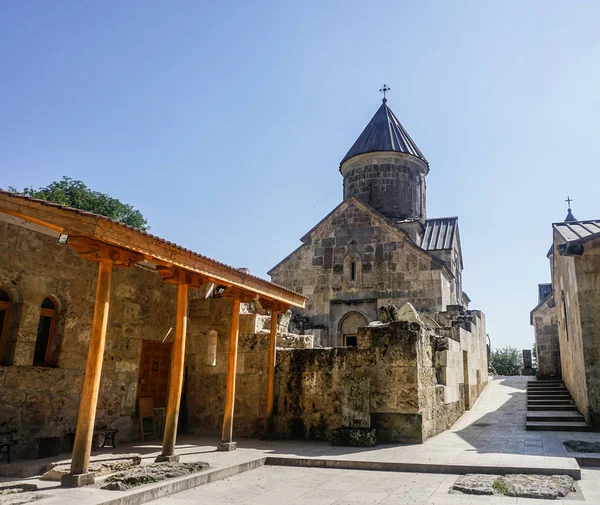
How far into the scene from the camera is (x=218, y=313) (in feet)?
34.5

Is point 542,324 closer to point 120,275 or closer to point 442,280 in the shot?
point 442,280

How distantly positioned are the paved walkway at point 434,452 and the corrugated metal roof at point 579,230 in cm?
352

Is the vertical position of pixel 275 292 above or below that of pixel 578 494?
above

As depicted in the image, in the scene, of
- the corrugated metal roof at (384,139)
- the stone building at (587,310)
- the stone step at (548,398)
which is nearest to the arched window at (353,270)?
the corrugated metal roof at (384,139)

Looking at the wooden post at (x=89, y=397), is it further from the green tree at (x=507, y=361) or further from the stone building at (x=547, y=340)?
the green tree at (x=507, y=361)

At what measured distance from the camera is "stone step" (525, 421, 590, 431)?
9469 millimetres

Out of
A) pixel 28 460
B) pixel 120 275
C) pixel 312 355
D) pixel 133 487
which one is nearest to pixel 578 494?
pixel 133 487

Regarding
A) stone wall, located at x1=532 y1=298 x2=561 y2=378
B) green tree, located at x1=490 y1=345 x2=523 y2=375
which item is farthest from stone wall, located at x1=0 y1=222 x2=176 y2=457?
green tree, located at x1=490 y1=345 x2=523 y2=375

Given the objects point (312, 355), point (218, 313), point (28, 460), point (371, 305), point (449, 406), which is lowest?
point (28, 460)

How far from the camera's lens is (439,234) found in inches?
787

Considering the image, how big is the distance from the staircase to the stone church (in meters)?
3.14

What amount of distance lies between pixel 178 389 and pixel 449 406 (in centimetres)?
601

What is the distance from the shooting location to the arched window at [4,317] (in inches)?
280

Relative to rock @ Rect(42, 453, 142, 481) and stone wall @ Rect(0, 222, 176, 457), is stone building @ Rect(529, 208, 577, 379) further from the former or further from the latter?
rock @ Rect(42, 453, 142, 481)
